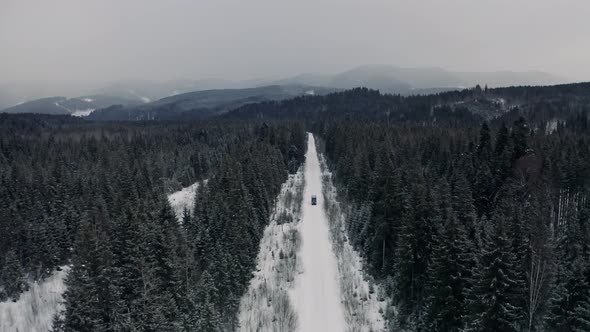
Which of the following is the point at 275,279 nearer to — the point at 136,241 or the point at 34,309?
the point at 136,241

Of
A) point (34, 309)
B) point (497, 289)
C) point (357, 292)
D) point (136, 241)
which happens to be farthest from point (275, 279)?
point (34, 309)

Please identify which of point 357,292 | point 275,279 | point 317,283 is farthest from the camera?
point 275,279

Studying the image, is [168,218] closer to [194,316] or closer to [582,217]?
[194,316]

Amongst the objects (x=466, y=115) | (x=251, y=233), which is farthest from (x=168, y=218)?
(x=466, y=115)

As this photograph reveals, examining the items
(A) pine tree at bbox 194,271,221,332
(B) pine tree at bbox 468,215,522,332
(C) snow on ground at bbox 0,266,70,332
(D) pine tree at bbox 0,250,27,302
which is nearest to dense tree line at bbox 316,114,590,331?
(B) pine tree at bbox 468,215,522,332

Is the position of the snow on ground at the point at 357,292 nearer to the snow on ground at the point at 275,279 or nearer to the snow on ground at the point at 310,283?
the snow on ground at the point at 310,283

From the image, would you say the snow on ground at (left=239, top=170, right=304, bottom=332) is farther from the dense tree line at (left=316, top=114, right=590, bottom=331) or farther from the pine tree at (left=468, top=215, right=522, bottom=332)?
the pine tree at (left=468, top=215, right=522, bottom=332)
